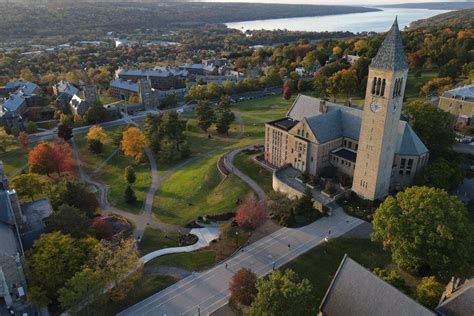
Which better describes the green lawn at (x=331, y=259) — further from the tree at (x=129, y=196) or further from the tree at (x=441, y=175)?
the tree at (x=129, y=196)

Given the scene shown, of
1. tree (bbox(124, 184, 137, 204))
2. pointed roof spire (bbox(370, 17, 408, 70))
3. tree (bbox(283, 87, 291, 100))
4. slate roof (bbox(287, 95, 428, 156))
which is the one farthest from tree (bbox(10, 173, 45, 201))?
tree (bbox(283, 87, 291, 100))

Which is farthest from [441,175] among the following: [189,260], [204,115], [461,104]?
[204,115]

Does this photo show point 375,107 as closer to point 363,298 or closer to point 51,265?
point 363,298

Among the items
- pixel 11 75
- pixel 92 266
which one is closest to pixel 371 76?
pixel 92 266

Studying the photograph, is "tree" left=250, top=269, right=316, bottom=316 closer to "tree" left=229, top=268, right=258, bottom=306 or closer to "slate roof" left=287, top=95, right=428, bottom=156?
"tree" left=229, top=268, right=258, bottom=306

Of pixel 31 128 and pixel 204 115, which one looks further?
pixel 31 128

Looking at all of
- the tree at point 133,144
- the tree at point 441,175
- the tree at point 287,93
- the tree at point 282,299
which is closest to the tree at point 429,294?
the tree at point 282,299
